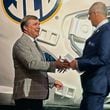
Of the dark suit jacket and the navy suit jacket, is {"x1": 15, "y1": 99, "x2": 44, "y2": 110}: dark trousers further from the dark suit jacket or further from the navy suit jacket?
the navy suit jacket

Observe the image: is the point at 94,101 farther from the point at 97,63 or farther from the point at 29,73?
the point at 29,73

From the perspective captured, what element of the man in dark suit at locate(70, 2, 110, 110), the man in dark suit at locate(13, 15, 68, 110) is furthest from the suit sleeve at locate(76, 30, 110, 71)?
the man in dark suit at locate(13, 15, 68, 110)

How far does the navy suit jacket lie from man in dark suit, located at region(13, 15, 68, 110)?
0.33 m

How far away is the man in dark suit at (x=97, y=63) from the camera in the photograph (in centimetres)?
494

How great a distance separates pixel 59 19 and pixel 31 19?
153 centimetres

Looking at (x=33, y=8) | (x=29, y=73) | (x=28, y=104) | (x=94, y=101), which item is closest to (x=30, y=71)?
(x=29, y=73)

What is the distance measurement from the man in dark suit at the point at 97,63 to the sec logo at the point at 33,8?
5.70ft

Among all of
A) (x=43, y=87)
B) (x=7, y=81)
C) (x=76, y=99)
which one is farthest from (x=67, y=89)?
(x=43, y=87)

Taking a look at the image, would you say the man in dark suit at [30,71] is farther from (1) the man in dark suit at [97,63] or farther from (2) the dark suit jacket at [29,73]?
(1) the man in dark suit at [97,63]

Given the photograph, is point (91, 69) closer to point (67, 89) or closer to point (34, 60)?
point (34, 60)

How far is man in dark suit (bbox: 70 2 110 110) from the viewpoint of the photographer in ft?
16.2

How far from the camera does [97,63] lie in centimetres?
493

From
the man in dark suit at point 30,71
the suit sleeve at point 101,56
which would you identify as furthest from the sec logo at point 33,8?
the suit sleeve at point 101,56

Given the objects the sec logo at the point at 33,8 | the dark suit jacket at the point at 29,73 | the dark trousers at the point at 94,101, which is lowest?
the dark trousers at the point at 94,101
